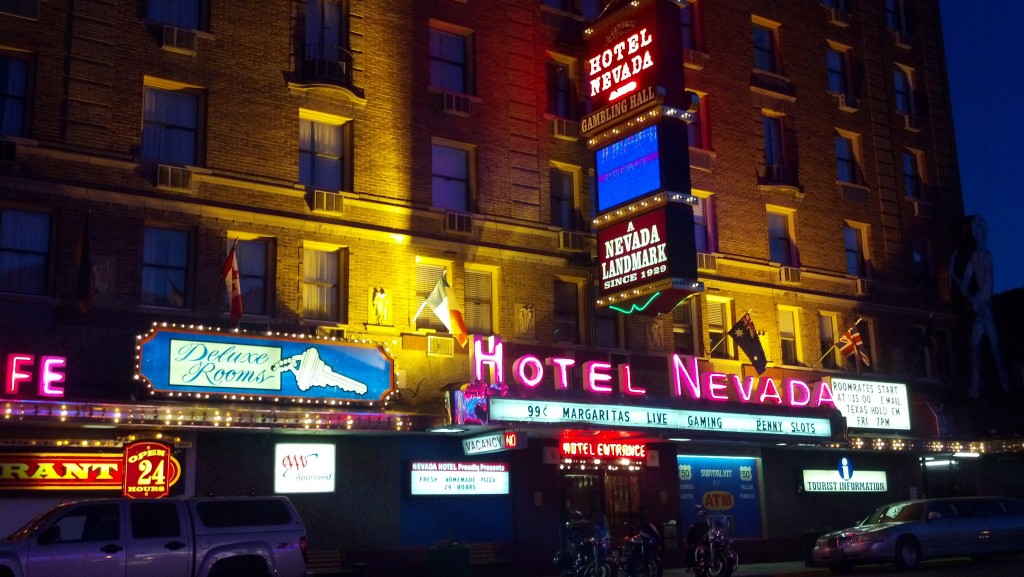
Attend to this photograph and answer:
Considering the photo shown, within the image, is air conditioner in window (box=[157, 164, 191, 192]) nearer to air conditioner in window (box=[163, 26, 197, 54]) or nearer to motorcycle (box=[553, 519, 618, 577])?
air conditioner in window (box=[163, 26, 197, 54])

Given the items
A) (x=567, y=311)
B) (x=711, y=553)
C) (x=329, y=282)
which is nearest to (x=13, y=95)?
(x=329, y=282)

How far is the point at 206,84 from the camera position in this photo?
24.4 m

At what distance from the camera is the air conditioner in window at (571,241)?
29.0m

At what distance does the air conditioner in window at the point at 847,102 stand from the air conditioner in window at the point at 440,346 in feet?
58.6

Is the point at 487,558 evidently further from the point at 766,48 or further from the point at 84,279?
the point at 766,48

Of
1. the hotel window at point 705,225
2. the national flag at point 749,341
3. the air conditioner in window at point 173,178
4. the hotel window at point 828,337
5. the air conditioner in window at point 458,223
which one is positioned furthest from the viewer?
the hotel window at point 828,337

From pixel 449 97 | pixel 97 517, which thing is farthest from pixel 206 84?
pixel 97 517


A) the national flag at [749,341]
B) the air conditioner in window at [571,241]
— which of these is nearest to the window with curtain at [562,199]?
the air conditioner in window at [571,241]

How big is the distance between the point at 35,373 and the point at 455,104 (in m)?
12.4

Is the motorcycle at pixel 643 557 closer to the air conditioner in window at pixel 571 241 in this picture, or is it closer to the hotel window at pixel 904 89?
the air conditioner in window at pixel 571 241

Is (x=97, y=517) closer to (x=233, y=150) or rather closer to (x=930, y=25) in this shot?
(x=233, y=150)

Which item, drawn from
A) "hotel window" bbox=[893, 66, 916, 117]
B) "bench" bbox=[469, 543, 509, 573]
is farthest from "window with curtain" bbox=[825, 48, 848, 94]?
"bench" bbox=[469, 543, 509, 573]

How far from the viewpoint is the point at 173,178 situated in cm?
2333

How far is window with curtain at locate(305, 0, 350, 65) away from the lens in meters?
26.2
